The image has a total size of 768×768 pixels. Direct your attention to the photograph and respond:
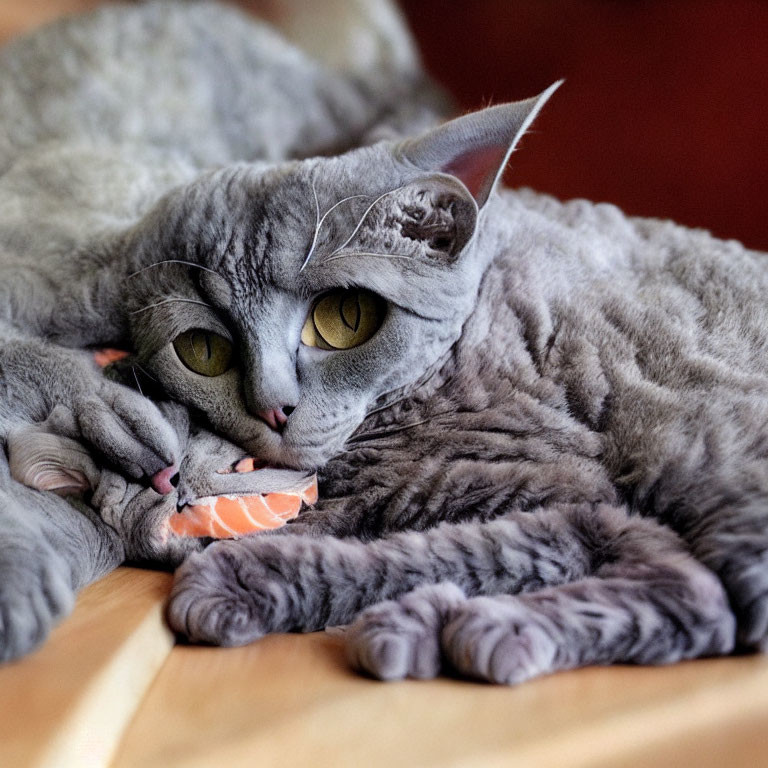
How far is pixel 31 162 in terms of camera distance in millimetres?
1521

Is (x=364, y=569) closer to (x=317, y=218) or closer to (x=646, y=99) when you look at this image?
(x=317, y=218)

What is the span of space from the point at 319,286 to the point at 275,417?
0.16 metres

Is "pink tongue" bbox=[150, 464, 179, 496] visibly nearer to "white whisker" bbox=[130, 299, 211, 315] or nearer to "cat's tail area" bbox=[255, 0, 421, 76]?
"white whisker" bbox=[130, 299, 211, 315]

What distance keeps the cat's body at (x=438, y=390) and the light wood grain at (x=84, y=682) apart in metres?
0.05

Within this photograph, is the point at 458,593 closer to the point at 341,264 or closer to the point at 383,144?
the point at 341,264

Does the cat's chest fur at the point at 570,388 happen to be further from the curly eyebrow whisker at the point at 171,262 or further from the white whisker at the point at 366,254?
the curly eyebrow whisker at the point at 171,262

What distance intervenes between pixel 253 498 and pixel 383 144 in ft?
1.48

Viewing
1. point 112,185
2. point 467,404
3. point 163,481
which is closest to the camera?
point 163,481

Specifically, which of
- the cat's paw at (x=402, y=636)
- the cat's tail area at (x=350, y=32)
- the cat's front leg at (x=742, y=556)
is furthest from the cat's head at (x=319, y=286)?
the cat's tail area at (x=350, y=32)

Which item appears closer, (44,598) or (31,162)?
(44,598)

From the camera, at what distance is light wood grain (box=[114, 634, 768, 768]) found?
2.23ft

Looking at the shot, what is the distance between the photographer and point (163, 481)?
1.00 metres

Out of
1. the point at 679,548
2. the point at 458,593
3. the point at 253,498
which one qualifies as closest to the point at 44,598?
the point at 253,498

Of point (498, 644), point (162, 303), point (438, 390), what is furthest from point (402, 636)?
point (162, 303)
